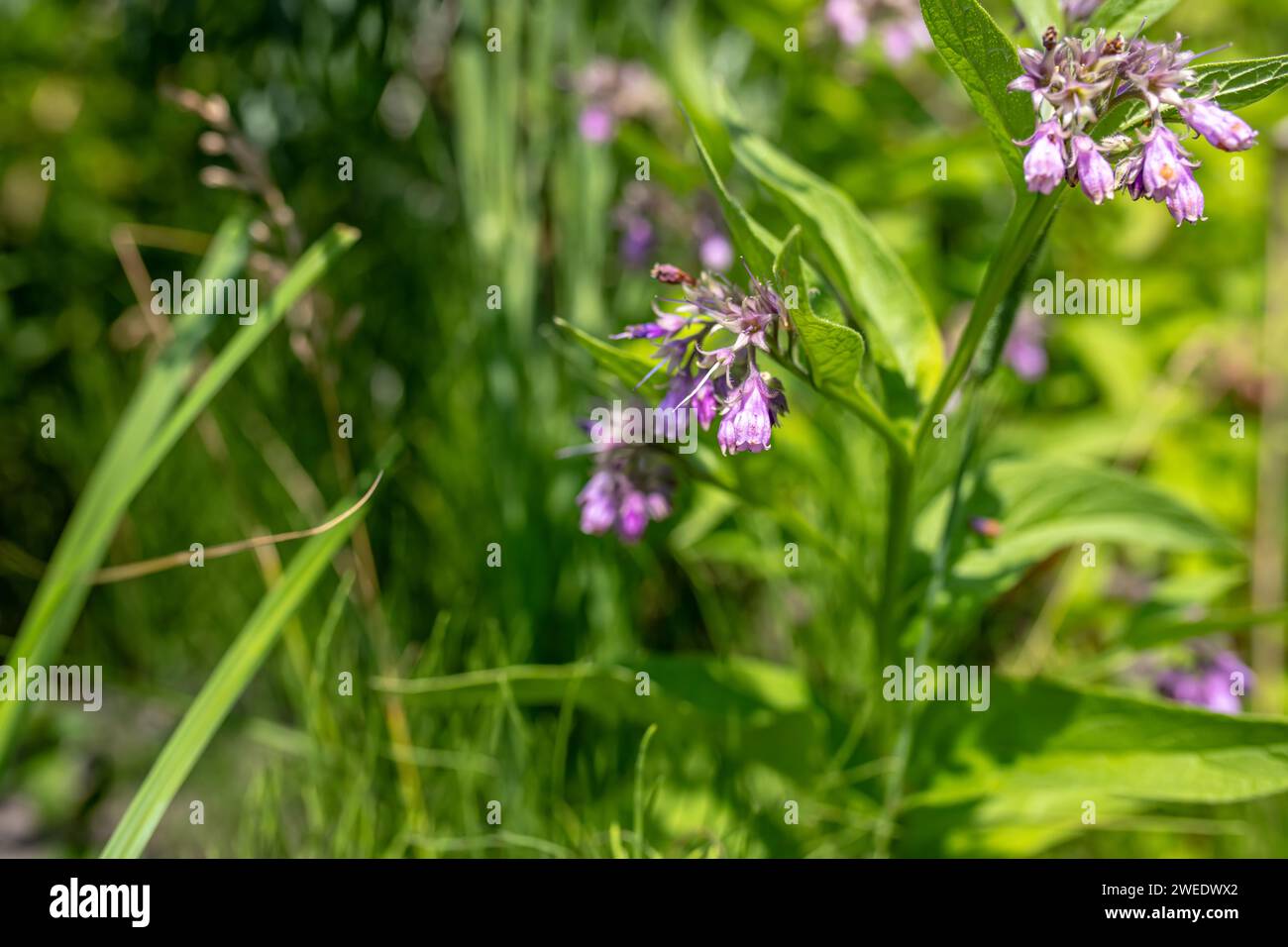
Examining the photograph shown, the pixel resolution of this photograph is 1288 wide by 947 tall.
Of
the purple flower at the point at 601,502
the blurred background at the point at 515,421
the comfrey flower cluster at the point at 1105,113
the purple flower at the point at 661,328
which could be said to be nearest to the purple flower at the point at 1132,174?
the comfrey flower cluster at the point at 1105,113

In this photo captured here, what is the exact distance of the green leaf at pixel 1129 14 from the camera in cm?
107

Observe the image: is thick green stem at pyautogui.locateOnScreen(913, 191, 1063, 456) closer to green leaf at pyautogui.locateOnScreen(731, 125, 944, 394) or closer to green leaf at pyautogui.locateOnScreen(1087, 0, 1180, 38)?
green leaf at pyautogui.locateOnScreen(731, 125, 944, 394)

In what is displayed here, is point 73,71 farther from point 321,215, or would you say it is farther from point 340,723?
point 340,723

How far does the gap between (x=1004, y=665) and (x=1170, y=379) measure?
2.42 ft

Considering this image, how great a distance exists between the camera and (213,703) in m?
1.30

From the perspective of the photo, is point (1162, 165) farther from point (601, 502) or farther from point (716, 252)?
point (716, 252)

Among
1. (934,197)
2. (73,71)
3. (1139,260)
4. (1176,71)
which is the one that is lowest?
(1176,71)

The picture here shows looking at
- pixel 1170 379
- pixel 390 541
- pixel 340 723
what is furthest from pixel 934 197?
pixel 340 723

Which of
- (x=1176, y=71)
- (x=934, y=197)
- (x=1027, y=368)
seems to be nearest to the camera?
(x=1176, y=71)

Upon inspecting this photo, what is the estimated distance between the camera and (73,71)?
2637 mm

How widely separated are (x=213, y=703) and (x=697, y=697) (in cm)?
63

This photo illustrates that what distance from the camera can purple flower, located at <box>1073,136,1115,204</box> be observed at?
90cm

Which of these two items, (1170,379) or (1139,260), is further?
(1139,260)

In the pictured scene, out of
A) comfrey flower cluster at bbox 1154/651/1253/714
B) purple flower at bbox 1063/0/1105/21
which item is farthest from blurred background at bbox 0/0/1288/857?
purple flower at bbox 1063/0/1105/21
